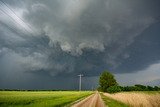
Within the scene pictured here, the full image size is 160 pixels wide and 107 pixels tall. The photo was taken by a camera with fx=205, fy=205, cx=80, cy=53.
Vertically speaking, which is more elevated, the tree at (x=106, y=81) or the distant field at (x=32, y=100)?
the tree at (x=106, y=81)

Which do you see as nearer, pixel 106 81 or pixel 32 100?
pixel 32 100

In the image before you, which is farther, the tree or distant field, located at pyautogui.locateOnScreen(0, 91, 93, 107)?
the tree

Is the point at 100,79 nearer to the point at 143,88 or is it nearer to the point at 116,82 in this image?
the point at 116,82

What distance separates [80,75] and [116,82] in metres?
31.1

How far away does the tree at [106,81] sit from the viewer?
500ft

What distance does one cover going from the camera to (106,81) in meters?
153

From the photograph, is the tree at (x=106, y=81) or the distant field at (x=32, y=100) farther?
the tree at (x=106, y=81)

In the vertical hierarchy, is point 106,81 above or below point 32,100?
above

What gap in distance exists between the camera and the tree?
5999 inches

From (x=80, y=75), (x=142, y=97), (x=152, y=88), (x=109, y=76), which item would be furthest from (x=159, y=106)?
(x=80, y=75)

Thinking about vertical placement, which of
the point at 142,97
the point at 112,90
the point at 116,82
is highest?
the point at 116,82

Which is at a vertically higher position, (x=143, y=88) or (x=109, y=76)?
(x=109, y=76)

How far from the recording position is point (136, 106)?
19797 mm

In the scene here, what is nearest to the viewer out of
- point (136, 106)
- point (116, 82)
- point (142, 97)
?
point (142, 97)
